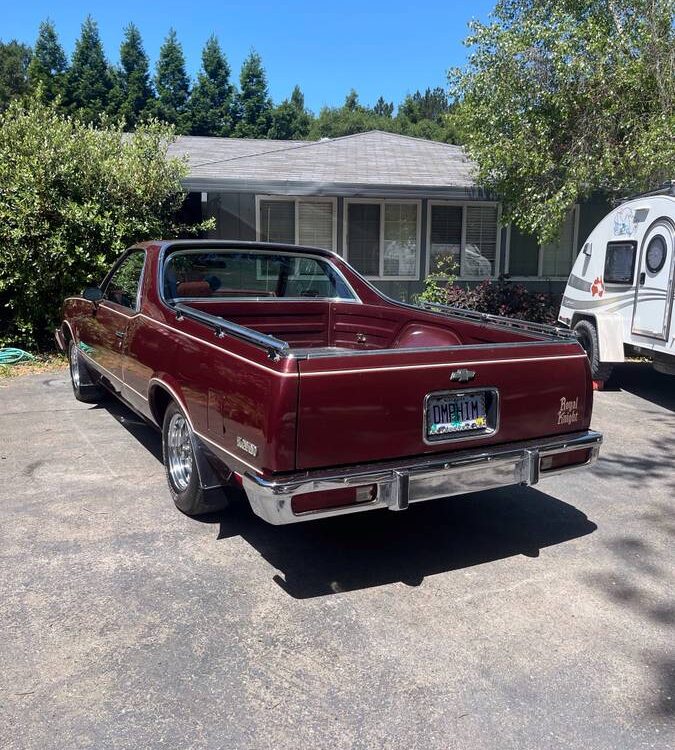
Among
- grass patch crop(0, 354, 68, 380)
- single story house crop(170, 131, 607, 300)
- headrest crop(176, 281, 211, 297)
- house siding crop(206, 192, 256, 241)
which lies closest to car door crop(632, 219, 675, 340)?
single story house crop(170, 131, 607, 300)

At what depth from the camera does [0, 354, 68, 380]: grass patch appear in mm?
9430

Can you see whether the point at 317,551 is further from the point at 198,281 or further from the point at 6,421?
the point at 6,421

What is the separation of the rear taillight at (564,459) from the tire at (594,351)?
484cm

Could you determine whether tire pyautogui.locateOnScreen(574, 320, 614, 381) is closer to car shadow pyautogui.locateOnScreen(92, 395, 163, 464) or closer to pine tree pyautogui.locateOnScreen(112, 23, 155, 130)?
car shadow pyautogui.locateOnScreen(92, 395, 163, 464)

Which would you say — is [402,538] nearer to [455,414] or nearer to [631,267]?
[455,414]

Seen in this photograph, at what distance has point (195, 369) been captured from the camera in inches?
162

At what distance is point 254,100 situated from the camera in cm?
5338

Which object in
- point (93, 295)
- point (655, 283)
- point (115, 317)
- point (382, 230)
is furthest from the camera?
point (382, 230)

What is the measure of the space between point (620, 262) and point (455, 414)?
5.92 metres

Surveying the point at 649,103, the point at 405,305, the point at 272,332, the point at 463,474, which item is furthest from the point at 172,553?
the point at 649,103

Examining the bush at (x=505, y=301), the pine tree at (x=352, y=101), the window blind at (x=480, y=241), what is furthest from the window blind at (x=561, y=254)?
the pine tree at (x=352, y=101)

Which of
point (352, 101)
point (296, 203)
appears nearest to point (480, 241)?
point (296, 203)

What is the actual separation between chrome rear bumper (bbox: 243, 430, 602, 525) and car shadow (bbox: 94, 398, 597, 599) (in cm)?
56

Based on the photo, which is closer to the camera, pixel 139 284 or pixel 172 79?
pixel 139 284
